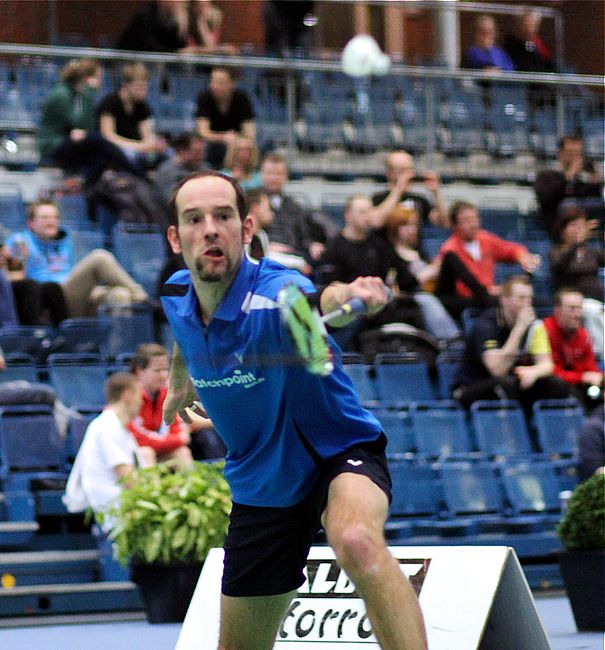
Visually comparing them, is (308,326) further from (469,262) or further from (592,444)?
(469,262)

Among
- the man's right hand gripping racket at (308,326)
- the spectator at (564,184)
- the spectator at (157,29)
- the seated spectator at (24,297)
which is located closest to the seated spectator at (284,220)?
the seated spectator at (24,297)

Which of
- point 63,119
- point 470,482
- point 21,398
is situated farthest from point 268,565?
point 63,119

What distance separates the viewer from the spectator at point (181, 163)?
12.4 meters

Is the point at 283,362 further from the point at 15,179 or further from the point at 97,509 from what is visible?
the point at 15,179

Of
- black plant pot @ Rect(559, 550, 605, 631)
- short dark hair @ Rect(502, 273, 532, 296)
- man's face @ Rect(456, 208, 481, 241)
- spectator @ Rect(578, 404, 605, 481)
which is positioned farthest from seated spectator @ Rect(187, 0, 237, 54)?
black plant pot @ Rect(559, 550, 605, 631)

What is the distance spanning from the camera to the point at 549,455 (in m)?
11.3

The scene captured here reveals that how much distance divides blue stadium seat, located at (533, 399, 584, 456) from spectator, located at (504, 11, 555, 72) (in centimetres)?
653

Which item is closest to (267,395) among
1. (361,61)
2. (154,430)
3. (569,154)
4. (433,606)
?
(433,606)

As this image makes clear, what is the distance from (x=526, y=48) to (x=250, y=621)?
13460 mm

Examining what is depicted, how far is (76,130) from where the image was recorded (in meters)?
12.8

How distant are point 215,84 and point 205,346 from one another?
9456 millimetres

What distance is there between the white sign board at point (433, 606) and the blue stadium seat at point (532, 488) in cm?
478

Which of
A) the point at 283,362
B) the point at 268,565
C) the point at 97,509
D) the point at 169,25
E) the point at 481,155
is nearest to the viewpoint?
the point at 283,362

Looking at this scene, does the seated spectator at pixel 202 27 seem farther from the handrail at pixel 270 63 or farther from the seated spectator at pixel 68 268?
the seated spectator at pixel 68 268
